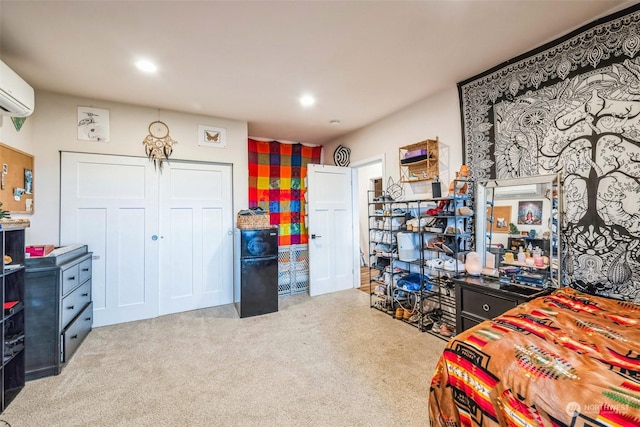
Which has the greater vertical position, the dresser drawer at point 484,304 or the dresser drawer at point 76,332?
the dresser drawer at point 484,304

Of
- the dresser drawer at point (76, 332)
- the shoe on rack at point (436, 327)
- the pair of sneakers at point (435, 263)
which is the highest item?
the pair of sneakers at point (435, 263)

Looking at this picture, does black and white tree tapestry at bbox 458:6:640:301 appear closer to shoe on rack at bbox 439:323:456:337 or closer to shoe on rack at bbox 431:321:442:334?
shoe on rack at bbox 439:323:456:337

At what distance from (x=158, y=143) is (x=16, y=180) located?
1292 millimetres

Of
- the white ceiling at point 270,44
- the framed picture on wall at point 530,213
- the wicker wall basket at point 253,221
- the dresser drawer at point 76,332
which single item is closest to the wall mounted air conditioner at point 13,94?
the white ceiling at point 270,44

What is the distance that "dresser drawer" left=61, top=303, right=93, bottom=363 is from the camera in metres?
2.28

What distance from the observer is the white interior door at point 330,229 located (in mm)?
4152

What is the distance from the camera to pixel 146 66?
2.35m

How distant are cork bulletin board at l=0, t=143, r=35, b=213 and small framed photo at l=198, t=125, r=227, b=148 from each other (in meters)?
1.66

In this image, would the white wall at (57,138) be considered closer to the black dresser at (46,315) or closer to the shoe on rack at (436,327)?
the black dresser at (46,315)

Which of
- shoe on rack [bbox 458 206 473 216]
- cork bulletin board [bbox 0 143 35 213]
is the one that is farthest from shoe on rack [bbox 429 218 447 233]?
cork bulletin board [bbox 0 143 35 213]

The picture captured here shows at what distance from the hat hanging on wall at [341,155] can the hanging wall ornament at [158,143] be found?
2.52 meters

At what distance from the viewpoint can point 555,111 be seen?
6.93ft

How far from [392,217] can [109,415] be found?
118 inches

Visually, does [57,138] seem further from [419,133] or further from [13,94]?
[419,133]
